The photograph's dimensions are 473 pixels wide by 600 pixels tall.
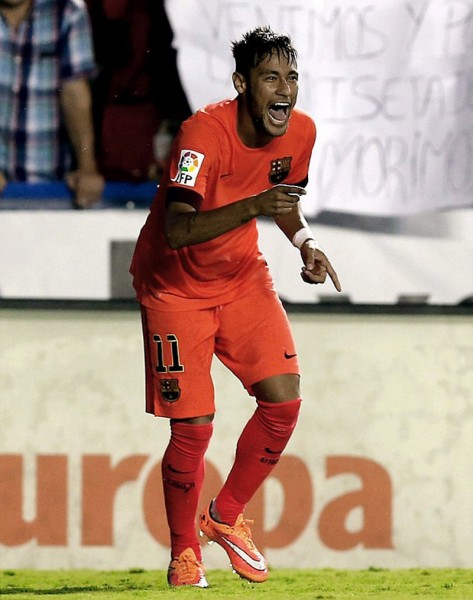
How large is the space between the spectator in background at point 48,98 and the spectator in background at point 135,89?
69 mm

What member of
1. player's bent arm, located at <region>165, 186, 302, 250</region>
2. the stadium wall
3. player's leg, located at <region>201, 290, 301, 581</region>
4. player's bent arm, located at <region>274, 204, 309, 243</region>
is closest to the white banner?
the stadium wall

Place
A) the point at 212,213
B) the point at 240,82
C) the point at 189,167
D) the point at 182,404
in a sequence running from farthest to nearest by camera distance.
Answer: the point at 182,404, the point at 240,82, the point at 189,167, the point at 212,213

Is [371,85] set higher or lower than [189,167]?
lower

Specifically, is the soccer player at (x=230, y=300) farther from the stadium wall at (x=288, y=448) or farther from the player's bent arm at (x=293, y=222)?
the stadium wall at (x=288, y=448)

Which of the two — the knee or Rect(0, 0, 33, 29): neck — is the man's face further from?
Rect(0, 0, 33, 29): neck

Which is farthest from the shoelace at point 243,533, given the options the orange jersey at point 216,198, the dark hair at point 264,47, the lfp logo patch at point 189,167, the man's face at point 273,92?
the dark hair at point 264,47

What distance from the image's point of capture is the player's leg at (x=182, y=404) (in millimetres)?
5527

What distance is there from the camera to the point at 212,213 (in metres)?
4.93

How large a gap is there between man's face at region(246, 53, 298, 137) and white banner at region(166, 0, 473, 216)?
214 centimetres

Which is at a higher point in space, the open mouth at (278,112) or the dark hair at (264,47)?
the dark hair at (264,47)

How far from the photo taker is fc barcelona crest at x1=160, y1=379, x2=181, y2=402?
5.54 metres

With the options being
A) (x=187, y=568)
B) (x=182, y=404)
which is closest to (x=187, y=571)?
(x=187, y=568)

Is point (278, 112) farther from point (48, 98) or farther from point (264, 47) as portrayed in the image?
point (48, 98)

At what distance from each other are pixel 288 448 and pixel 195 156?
274cm
